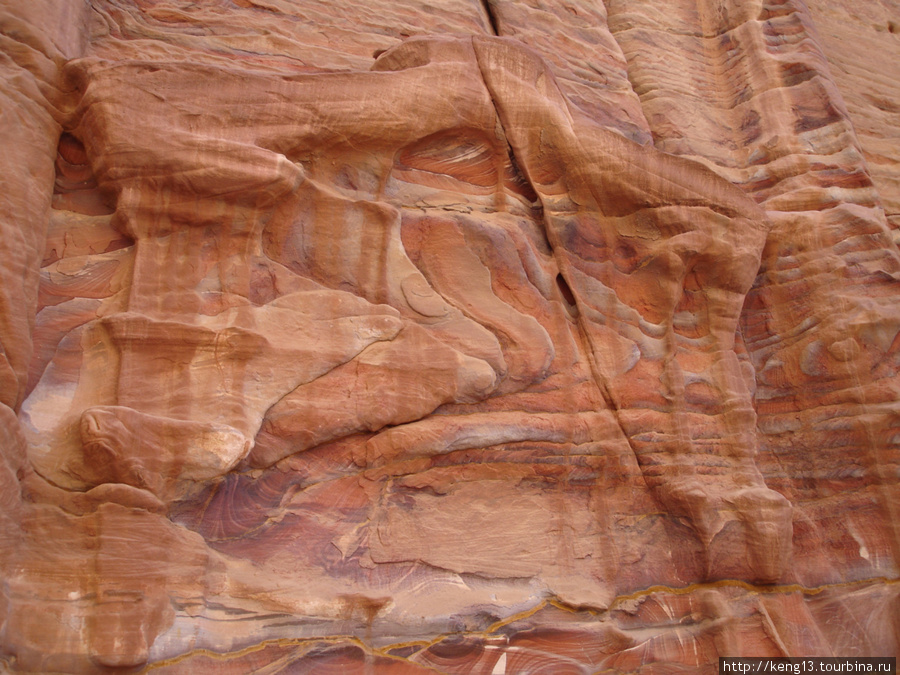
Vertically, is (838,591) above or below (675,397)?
below

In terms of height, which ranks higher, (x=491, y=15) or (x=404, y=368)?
(x=491, y=15)

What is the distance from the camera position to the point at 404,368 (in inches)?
165

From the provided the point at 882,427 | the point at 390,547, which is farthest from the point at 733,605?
the point at 390,547

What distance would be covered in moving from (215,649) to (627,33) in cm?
687

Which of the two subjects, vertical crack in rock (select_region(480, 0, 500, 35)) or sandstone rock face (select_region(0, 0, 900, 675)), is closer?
sandstone rock face (select_region(0, 0, 900, 675))

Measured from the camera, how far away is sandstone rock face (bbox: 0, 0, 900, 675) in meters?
3.46

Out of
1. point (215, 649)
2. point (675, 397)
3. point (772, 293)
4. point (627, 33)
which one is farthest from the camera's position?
point (627, 33)

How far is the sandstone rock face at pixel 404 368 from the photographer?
3461mm

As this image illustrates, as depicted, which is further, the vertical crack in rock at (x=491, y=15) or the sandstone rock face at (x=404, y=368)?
the vertical crack in rock at (x=491, y=15)

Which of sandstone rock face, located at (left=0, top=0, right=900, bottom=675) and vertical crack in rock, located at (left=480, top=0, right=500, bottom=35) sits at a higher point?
vertical crack in rock, located at (left=480, top=0, right=500, bottom=35)

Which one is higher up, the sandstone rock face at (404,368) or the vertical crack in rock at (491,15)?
the vertical crack in rock at (491,15)

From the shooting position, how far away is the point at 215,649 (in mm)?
3322

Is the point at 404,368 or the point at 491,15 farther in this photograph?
the point at 491,15

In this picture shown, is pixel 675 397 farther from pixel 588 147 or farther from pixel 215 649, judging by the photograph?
pixel 215 649
